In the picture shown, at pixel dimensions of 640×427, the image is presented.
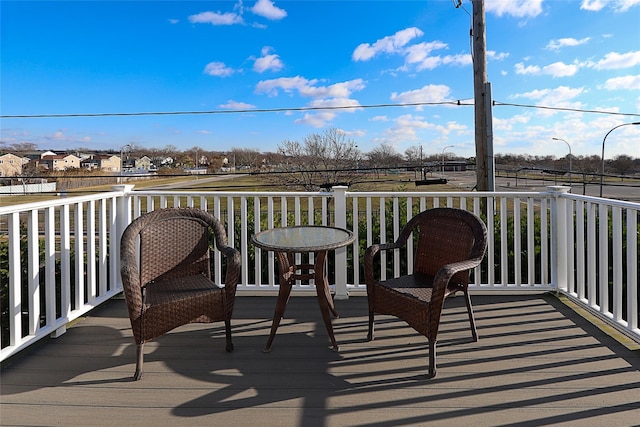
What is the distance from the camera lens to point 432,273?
2.62m

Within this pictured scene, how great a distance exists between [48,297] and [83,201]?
711 mm

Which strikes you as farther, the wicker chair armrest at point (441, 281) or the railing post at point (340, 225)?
the railing post at point (340, 225)

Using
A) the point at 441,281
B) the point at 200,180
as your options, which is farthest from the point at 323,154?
the point at 441,281

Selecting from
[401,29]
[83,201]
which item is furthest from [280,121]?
[83,201]

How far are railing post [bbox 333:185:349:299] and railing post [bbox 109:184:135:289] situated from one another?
1.83 metres

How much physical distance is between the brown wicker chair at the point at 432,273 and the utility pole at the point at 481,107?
230 centimetres

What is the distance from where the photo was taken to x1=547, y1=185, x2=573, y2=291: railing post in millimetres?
3215

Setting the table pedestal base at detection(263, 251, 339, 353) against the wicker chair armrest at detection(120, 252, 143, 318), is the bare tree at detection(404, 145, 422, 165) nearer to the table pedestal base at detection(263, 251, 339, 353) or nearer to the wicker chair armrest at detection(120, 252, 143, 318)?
the table pedestal base at detection(263, 251, 339, 353)

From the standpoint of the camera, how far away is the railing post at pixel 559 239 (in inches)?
127

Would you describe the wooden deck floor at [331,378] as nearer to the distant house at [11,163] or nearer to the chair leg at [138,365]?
the chair leg at [138,365]

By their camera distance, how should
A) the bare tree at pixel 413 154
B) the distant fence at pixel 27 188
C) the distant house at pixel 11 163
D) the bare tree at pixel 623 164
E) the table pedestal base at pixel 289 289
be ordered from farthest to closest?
the bare tree at pixel 623 164 < the distant house at pixel 11 163 < the distant fence at pixel 27 188 < the bare tree at pixel 413 154 < the table pedestal base at pixel 289 289

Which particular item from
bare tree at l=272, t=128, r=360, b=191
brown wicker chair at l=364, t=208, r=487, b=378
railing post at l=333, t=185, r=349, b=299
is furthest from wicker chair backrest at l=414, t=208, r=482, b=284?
bare tree at l=272, t=128, r=360, b=191

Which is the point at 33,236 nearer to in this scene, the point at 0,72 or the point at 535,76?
the point at 535,76

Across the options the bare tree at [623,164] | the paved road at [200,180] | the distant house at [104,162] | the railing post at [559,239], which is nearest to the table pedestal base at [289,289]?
the railing post at [559,239]
